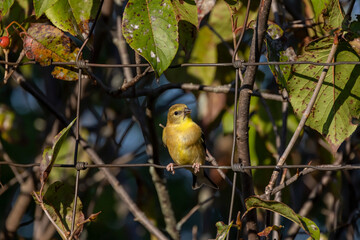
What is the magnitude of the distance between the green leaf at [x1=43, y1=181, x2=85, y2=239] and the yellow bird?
3.56 ft

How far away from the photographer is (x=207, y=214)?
150 inches

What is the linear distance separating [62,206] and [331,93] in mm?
1276

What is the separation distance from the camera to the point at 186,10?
230cm

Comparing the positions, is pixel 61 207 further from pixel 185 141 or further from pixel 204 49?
pixel 204 49

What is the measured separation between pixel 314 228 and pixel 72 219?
3.39 feet

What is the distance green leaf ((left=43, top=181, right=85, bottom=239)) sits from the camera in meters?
2.22

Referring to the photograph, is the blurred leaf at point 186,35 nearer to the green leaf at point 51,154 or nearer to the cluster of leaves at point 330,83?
the cluster of leaves at point 330,83

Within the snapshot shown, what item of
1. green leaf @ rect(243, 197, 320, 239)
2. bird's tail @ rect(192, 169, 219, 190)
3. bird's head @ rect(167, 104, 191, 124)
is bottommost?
bird's tail @ rect(192, 169, 219, 190)

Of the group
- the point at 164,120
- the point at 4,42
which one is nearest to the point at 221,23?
the point at 4,42

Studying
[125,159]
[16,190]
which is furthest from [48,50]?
[16,190]

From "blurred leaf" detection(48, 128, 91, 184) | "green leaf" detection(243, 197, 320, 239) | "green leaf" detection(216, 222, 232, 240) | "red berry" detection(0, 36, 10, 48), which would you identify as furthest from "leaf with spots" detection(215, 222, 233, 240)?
"blurred leaf" detection(48, 128, 91, 184)

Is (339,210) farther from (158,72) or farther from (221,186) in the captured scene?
(158,72)

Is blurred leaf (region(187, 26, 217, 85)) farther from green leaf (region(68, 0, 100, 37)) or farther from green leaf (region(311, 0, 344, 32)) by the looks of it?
green leaf (region(311, 0, 344, 32))

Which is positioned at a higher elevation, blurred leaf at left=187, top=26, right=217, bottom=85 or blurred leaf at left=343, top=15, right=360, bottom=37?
blurred leaf at left=343, top=15, right=360, bottom=37
